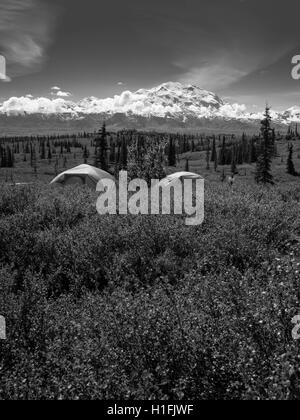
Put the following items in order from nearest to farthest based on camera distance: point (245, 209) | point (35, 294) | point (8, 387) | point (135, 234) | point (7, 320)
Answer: point (8, 387) → point (7, 320) → point (35, 294) → point (135, 234) → point (245, 209)

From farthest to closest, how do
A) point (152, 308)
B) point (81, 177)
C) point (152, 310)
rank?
point (81, 177) < point (152, 308) < point (152, 310)

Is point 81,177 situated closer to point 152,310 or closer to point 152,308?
point 152,308

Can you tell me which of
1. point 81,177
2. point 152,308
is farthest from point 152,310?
point 81,177

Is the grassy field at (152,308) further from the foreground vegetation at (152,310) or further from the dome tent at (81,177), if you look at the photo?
the dome tent at (81,177)

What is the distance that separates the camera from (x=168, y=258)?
6.67 meters

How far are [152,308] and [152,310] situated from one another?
32 cm

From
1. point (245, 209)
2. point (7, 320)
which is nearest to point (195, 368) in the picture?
point (7, 320)

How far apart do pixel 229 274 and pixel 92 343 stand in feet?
8.49

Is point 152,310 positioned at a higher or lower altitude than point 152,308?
higher

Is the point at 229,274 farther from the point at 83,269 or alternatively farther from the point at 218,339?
the point at 83,269

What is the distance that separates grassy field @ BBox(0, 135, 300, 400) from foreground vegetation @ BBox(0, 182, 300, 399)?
0.02 m

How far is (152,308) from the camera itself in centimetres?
457

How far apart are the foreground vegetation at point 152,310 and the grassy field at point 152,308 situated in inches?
0.8

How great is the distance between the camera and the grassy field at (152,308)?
3393 millimetres
